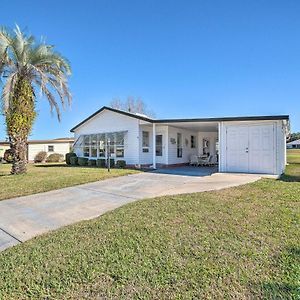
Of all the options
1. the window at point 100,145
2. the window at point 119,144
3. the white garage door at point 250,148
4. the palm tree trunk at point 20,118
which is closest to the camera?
the white garage door at point 250,148

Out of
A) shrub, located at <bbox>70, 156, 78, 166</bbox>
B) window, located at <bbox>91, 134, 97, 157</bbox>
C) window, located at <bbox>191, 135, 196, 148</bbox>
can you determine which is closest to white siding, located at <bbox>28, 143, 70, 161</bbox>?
shrub, located at <bbox>70, 156, 78, 166</bbox>

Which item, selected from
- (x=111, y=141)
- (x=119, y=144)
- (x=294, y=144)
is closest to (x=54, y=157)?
(x=111, y=141)

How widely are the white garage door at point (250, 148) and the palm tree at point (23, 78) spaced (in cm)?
999

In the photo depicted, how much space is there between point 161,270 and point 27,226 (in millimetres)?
3371

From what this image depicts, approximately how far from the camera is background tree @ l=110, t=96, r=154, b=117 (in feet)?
146

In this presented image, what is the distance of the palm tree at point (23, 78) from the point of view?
12391mm

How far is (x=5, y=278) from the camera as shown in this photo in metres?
3.29

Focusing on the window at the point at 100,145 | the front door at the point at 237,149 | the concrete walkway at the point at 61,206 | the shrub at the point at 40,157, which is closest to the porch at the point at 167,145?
the window at the point at 100,145

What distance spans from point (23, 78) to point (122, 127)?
731cm

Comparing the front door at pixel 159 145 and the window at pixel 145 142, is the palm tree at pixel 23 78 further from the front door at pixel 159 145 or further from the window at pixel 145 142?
the front door at pixel 159 145

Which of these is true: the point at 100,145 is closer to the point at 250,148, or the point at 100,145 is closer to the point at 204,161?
the point at 204,161

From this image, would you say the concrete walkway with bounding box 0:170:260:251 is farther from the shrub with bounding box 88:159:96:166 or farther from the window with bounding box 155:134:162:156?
the shrub with bounding box 88:159:96:166

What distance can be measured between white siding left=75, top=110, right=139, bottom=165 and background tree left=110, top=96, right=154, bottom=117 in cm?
2398

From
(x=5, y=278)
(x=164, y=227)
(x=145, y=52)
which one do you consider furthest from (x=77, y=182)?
(x=145, y=52)
